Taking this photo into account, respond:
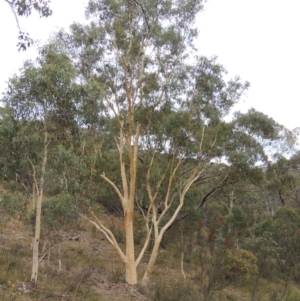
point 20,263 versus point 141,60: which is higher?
point 141,60

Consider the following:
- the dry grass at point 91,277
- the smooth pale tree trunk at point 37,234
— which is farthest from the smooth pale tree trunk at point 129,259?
the smooth pale tree trunk at point 37,234

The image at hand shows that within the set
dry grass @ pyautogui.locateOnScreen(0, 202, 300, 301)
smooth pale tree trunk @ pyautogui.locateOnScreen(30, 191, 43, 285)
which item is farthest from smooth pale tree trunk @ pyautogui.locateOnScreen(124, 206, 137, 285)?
smooth pale tree trunk @ pyautogui.locateOnScreen(30, 191, 43, 285)

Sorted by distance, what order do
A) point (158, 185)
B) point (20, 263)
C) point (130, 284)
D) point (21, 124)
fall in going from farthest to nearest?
point (158, 185) → point (130, 284) → point (20, 263) → point (21, 124)

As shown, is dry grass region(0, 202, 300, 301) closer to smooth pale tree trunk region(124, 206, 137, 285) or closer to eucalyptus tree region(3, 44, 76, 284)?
smooth pale tree trunk region(124, 206, 137, 285)

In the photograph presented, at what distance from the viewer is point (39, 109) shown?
9.27 meters

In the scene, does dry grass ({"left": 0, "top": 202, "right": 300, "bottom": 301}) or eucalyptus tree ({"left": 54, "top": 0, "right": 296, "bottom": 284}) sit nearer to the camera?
dry grass ({"left": 0, "top": 202, "right": 300, "bottom": 301})

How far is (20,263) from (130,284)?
3.63 meters

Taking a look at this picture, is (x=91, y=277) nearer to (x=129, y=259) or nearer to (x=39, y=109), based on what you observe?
(x=129, y=259)

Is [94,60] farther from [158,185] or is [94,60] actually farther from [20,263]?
[20,263]

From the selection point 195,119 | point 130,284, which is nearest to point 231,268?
point 130,284

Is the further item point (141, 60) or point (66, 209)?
point (141, 60)

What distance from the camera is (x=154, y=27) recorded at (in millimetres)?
14672

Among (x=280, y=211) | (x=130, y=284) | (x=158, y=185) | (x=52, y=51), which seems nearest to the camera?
(x=52, y=51)

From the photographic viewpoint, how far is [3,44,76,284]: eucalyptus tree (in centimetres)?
891
